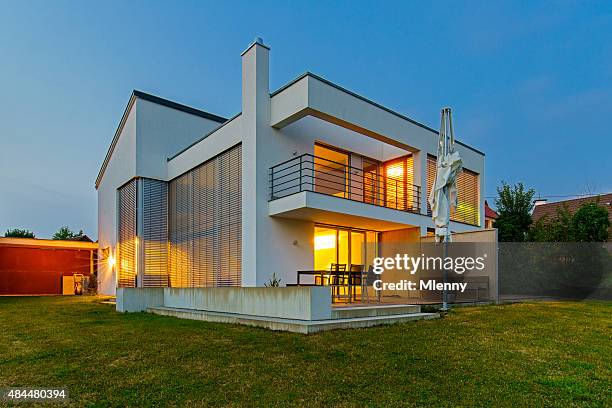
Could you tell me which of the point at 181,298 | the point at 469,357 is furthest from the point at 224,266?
the point at 469,357

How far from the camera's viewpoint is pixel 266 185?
11711mm

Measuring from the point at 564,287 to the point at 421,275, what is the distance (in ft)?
27.2

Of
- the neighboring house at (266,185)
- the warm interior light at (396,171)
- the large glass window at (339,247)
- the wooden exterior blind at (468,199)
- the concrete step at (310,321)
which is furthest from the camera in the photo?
the wooden exterior blind at (468,199)

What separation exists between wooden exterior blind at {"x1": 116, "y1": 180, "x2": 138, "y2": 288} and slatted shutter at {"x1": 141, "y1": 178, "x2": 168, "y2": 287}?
1.30 feet

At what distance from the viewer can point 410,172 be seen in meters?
15.3

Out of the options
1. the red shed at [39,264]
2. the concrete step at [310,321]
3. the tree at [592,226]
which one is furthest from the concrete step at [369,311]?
the red shed at [39,264]

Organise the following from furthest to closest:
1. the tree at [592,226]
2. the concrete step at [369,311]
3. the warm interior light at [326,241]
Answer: the tree at [592,226] < the warm interior light at [326,241] < the concrete step at [369,311]

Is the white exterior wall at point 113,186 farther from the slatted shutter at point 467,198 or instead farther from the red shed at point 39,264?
the slatted shutter at point 467,198

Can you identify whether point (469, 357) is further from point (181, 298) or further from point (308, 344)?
point (181, 298)

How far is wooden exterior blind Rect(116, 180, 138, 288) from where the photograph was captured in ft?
52.6

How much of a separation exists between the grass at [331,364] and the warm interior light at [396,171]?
7.91 metres

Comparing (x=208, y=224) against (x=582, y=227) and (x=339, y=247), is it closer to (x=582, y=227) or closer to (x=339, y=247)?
(x=339, y=247)

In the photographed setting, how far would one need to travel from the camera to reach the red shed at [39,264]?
27.0 metres

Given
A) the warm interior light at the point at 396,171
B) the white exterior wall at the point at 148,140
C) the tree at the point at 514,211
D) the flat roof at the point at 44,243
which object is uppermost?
the white exterior wall at the point at 148,140
